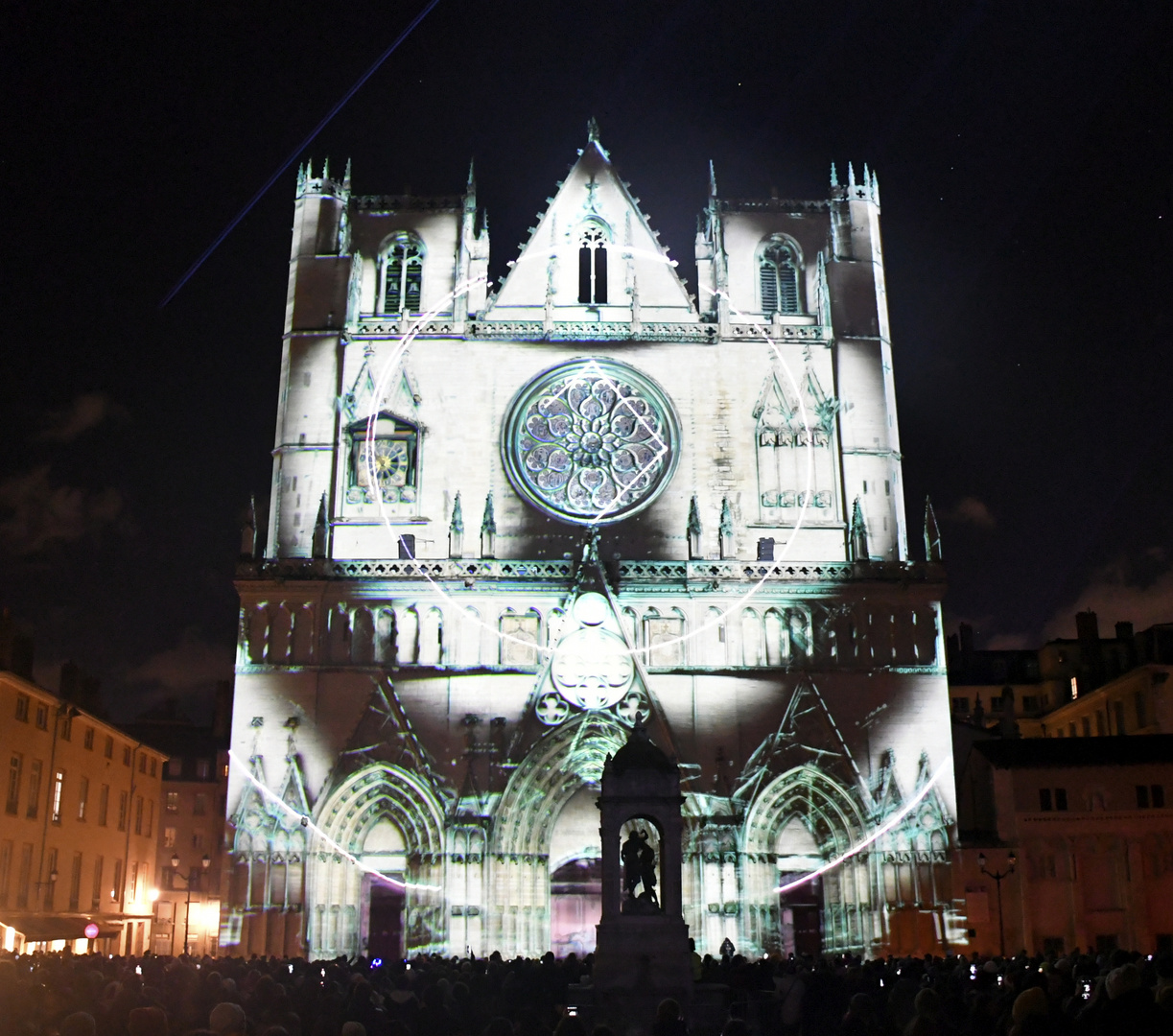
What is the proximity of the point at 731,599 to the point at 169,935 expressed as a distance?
91.0ft

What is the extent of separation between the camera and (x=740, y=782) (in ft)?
109

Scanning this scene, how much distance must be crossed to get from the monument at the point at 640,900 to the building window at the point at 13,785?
1741 cm

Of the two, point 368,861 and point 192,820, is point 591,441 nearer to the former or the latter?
point 368,861

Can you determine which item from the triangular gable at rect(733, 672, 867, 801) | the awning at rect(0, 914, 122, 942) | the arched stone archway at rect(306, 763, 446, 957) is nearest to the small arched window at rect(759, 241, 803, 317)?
the triangular gable at rect(733, 672, 867, 801)

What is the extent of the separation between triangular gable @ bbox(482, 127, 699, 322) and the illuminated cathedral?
88 mm

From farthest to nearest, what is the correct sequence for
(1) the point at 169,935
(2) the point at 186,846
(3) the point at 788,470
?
1. (2) the point at 186,846
2. (1) the point at 169,935
3. (3) the point at 788,470

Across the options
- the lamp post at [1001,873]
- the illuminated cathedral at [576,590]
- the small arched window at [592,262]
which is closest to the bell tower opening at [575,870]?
the illuminated cathedral at [576,590]

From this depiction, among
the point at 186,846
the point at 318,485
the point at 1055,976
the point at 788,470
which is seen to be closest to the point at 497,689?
the point at 318,485

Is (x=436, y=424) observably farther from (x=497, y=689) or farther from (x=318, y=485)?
(x=497, y=689)

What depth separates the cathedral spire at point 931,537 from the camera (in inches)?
1394

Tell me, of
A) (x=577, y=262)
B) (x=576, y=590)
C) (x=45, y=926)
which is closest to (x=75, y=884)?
(x=45, y=926)

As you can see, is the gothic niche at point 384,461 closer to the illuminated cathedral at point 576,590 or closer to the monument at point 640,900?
the illuminated cathedral at point 576,590

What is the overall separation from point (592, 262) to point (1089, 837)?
68.9 feet

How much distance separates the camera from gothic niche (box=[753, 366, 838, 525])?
36688mm
